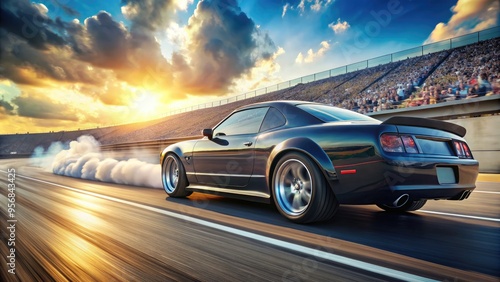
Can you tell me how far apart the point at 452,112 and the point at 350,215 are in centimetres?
1110

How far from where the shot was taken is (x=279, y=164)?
3537mm

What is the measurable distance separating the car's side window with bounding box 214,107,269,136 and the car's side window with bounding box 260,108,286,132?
→ 9cm

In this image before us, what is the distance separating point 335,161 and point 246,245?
115 centimetres

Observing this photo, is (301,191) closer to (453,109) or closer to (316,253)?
(316,253)

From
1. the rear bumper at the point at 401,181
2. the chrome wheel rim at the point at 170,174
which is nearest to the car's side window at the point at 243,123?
the chrome wheel rim at the point at 170,174

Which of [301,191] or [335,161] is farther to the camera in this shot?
[301,191]

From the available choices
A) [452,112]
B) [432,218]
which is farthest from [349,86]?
[432,218]

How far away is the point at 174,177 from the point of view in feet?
18.4

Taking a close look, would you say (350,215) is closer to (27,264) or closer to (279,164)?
(279,164)

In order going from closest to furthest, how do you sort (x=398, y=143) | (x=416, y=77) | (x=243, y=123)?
(x=398, y=143) < (x=243, y=123) < (x=416, y=77)

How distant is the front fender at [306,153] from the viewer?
3.03m

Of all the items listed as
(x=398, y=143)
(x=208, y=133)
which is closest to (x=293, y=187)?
(x=398, y=143)

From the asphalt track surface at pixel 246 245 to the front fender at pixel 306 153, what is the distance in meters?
0.56

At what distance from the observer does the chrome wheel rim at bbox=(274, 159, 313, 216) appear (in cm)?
332
